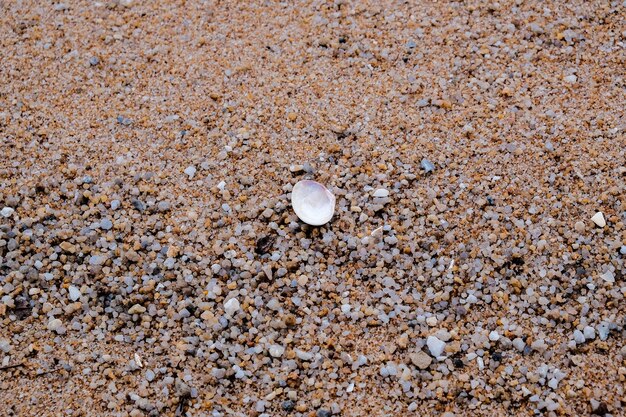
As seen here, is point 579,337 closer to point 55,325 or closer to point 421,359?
point 421,359

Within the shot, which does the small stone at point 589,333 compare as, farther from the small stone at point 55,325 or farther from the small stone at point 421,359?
the small stone at point 55,325

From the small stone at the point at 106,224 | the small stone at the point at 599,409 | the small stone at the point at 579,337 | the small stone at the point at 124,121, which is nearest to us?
the small stone at the point at 599,409

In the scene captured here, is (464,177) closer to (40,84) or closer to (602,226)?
(602,226)

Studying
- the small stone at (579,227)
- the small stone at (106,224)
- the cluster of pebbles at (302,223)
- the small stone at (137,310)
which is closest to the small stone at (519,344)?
the cluster of pebbles at (302,223)

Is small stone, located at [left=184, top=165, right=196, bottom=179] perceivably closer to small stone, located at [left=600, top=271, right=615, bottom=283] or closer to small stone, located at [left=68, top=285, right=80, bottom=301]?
small stone, located at [left=68, top=285, right=80, bottom=301]

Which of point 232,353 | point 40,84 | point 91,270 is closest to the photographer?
point 232,353

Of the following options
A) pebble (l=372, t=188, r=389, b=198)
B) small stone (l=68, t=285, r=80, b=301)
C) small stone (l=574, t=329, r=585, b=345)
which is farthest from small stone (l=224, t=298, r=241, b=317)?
small stone (l=574, t=329, r=585, b=345)

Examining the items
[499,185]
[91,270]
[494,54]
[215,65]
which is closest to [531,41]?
[494,54]
